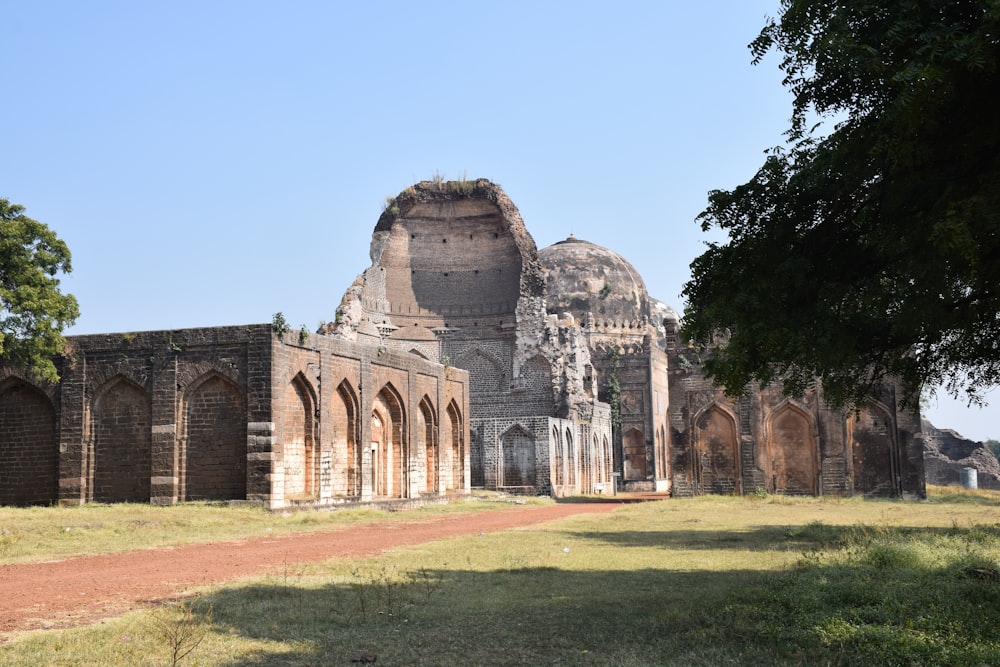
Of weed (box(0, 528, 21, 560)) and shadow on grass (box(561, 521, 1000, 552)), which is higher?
weed (box(0, 528, 21, 560))

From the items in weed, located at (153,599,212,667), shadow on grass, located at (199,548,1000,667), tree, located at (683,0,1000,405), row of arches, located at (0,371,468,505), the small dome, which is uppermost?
the small dome

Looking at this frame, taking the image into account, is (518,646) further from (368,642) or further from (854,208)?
(854,208)

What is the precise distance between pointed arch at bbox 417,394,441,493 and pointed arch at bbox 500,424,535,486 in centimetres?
666

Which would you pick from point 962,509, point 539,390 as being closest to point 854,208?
point 962,509

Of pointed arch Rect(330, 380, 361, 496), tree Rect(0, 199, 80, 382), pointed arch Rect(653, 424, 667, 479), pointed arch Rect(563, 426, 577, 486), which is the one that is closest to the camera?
tree Rect(0, 199, 80, 382)

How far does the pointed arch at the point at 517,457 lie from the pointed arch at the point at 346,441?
12.1m

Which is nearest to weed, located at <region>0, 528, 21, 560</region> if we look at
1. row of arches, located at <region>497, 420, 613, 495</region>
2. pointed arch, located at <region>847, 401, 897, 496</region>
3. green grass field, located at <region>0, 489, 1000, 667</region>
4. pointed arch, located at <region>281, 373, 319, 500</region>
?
green grass field, located at <region>0, 489, 1000, 667</region>

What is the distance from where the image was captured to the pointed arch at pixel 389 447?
27.3 m

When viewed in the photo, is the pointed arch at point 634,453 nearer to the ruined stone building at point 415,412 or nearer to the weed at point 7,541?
the ruined stone building at point 415,412

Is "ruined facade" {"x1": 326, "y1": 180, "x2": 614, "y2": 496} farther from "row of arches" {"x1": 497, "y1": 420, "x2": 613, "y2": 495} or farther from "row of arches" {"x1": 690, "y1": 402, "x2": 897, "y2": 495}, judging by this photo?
"row of arches" {"x1": 690, "y1": 402, "x2": 897, "y2": 495}

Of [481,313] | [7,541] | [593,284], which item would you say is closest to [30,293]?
[7,541]

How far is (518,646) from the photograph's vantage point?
6.59 m

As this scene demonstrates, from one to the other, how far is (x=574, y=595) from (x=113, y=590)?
4.83 metres

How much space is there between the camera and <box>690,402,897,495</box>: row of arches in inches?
1092
